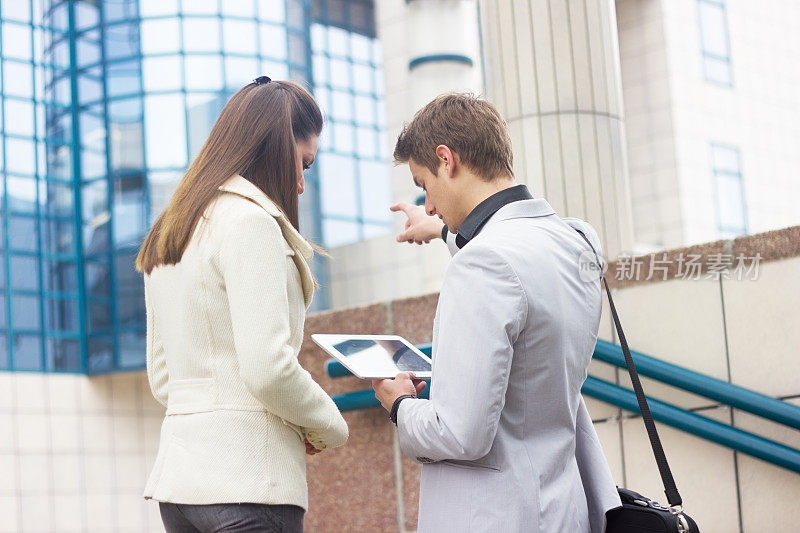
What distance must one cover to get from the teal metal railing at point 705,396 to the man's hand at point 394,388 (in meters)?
1.75

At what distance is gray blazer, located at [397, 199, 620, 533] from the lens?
80.6 inches

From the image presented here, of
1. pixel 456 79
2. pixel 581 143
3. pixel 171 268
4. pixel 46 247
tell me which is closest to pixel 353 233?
pixel 46 247

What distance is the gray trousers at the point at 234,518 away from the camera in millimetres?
2137

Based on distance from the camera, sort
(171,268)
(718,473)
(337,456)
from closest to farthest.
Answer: (171,268)
(718,473)
(337,456)

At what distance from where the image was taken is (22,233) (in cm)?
1952

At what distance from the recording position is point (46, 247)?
65.2ft

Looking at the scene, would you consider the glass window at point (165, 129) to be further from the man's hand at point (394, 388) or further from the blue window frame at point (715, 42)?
the man's hand at point (394, 388)

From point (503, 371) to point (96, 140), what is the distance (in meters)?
19.1

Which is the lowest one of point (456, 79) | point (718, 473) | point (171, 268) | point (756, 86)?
point (718, 473)

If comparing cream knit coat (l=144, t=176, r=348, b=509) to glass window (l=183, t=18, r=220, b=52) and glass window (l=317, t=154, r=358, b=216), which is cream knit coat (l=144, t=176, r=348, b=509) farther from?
glass window (l=317, t=154, r=358, b=216)

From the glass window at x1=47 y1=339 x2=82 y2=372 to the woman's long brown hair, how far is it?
18.3 m

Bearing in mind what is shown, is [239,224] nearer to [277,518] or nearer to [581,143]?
[277,518]

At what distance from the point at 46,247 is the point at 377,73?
27.1 ft

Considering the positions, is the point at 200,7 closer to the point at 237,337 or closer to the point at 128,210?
the point at 128,210
